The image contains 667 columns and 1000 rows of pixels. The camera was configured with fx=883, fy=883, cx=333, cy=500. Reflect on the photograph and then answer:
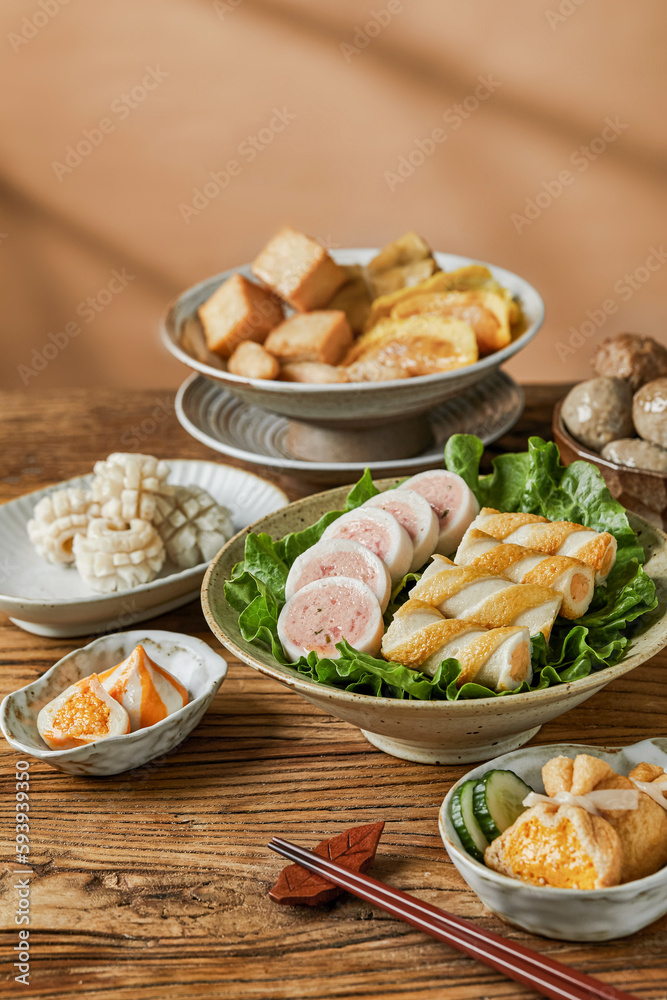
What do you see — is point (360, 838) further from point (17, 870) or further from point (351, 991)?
point (17, 870)

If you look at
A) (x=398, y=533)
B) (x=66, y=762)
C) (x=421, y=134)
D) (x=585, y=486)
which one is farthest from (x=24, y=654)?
(x=421, y=134)

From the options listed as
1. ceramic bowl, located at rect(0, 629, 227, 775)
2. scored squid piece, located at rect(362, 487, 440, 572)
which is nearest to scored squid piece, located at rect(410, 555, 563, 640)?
scored squid piece, located at rect(362, 487, 440, 572)

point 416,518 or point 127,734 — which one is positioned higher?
point 416,518

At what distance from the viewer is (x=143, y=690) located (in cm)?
121

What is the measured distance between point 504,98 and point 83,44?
1960 mm

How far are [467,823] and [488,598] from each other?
0.28 meters

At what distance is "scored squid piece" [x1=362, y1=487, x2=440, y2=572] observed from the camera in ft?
4.25

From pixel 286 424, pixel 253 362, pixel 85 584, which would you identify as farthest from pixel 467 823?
pixel 286 424

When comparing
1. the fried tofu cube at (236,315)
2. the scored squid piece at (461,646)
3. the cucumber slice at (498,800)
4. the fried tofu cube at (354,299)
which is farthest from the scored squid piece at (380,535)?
the fried tofu cube at (354,299)

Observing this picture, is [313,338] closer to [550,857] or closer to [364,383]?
[364,383]

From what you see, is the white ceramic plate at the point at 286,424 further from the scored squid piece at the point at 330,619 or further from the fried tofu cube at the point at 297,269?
the scored squid piece at the point at 330,619

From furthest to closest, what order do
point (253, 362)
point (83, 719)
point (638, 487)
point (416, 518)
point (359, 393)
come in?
1. point (253, 362)
2. point (359, 393)
3. point (638, 487)
4. point (416, 518)
5. point (83, 719)

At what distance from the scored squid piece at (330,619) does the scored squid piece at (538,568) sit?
157 mm

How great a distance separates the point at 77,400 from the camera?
2576mm
